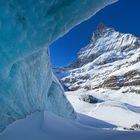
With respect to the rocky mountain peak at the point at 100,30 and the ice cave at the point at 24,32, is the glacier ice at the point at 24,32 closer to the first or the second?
the ice cave at the point at 24,32

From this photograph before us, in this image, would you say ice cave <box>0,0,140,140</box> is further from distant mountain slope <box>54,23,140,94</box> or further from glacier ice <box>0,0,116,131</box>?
distant mountain slope <box>54,23,140,94</box>

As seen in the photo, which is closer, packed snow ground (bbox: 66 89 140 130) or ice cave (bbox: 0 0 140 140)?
ice cave (bbox: 0 0 140 140)

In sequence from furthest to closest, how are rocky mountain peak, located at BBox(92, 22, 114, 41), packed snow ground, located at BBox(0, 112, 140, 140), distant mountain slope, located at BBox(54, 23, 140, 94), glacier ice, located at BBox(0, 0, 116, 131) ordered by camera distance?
rocky mountain peak, located at BBox(92, 22, 114, 41) → distant mountain slope, located at BBox(54, 23, 140, 94) → packed snow ground, located at BBox(0, 112, 140, 140) → glacier ice, located at BBox(0, 0, 116, 131)

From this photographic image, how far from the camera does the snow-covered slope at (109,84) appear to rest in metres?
33.2

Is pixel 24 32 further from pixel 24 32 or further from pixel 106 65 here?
pixel 106 65

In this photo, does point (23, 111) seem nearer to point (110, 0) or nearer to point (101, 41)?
point (110, 0)

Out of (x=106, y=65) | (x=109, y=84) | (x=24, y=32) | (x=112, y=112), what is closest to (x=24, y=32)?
(x=24, y=32)

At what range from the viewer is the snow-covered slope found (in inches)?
1306

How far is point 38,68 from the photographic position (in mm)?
9367

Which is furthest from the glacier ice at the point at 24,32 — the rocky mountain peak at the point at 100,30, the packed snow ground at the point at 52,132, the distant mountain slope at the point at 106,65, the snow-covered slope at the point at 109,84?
the rocky mountain peak at the point at 100,30

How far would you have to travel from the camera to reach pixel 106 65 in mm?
104500

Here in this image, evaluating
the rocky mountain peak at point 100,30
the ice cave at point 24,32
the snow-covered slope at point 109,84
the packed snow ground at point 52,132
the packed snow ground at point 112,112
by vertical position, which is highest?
the rocky mountain peak at point 100,30

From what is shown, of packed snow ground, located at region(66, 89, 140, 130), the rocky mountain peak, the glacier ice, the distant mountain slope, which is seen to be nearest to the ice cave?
the glacier ice

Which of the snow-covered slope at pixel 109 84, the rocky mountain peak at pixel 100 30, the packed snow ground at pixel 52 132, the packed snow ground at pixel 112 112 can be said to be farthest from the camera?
the rocky mountain peak at pixel 100 30
